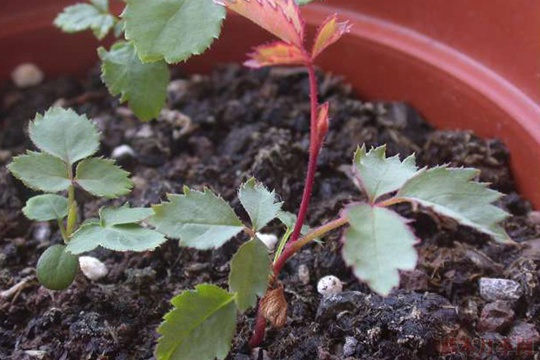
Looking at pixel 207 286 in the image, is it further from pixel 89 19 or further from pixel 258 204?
pixel 89 19

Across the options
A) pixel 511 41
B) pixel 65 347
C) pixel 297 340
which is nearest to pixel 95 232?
pixel 65 347

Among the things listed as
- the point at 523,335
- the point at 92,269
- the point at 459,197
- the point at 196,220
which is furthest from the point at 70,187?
the point at 523,335

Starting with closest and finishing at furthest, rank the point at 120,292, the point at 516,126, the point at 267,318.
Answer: the point at 267,318, the point at 120,292, the point at 516,126

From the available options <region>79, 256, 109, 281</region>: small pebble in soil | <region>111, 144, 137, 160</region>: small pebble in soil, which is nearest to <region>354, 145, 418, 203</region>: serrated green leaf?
<region>79, 256, 109, 281</region>: small pebble in soil

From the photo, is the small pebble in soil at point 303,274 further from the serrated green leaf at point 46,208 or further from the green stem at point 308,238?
the serrated green leaf at point 46,208

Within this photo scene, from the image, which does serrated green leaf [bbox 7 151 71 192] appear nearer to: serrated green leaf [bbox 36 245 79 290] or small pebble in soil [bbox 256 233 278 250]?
serrated green leaf [bbox 36 245 79 290]

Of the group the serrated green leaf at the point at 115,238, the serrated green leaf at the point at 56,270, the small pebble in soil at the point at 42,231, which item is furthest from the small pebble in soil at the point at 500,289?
the small pebble in soil at the point at 42,231

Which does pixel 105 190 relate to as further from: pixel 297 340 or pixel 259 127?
pixel 259 127
